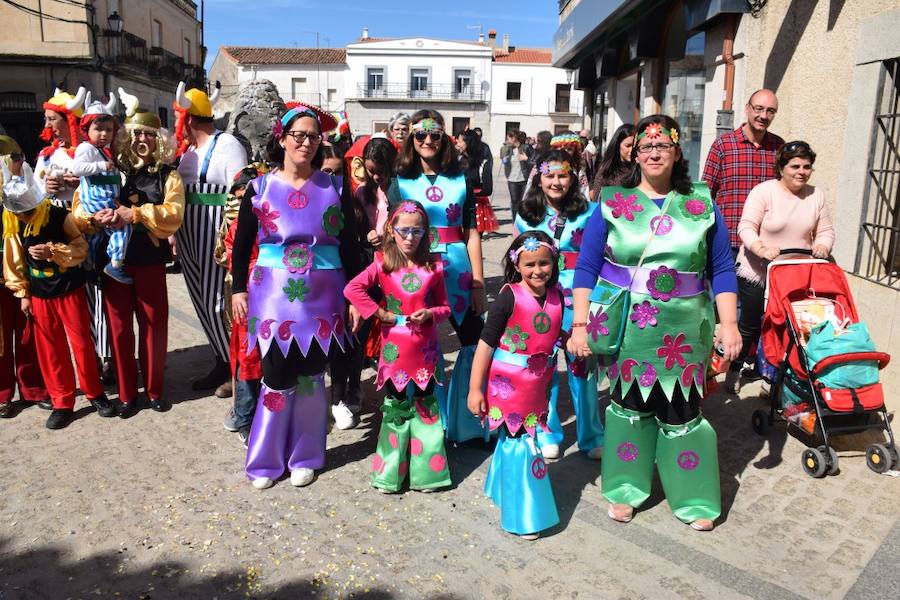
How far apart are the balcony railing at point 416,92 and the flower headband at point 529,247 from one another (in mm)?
50935

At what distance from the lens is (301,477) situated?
385 cm

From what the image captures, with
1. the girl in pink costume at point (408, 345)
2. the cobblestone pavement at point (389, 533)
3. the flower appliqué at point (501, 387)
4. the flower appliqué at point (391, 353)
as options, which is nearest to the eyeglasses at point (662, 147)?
the girl in pink costume at point (408, 345)

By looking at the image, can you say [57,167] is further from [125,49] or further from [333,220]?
[125,49]

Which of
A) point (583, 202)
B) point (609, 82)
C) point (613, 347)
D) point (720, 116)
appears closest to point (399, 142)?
point (583, 202)

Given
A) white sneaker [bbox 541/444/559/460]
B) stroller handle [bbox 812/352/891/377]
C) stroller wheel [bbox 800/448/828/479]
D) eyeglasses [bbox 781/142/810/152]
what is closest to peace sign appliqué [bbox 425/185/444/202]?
white sneaker [bbox 541/444/559/460]

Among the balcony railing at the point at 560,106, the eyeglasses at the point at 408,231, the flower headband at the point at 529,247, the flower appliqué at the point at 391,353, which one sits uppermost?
the balcony railing at the point at 560,106

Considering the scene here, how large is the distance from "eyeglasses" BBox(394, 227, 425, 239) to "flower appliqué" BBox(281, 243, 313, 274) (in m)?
0.50

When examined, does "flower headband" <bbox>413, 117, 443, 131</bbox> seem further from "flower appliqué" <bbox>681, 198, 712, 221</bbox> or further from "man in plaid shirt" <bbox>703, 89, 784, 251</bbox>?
"man in plaid shirt" <bbox>703, 89, 784, 251</bbox>

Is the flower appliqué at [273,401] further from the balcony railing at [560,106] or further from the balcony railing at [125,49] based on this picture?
the balcony railing at [560,106]

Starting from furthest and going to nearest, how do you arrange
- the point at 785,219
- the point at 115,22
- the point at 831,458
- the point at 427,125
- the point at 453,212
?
1. the point at 115,22
2. the point at 785,219
3. the point at 453,212
4. the point at 427,125
5. the point at 831,458

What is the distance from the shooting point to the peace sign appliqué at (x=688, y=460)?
11.2ft

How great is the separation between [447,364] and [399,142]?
1.95 m

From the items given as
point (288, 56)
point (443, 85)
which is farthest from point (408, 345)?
point (288, 56)

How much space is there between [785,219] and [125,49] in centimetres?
2730
